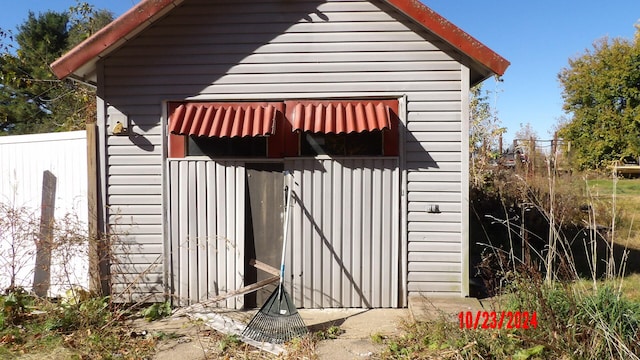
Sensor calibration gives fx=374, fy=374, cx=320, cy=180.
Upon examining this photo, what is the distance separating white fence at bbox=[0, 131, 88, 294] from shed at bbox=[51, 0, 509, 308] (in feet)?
1.13

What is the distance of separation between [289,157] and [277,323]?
1840 mm

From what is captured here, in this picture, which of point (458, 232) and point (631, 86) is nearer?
point (458, 232)

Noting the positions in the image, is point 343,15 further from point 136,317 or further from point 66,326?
point 66,326

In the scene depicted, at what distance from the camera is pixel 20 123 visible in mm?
16203

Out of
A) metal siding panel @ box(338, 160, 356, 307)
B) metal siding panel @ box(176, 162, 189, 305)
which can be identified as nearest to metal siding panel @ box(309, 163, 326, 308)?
metal siding panel @ box(338, 160, 356, 307)

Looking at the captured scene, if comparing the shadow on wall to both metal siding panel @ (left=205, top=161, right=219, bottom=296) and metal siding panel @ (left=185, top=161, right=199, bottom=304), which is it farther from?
metal siding panel @ (left=205, top=161, right=219, bottom=296)

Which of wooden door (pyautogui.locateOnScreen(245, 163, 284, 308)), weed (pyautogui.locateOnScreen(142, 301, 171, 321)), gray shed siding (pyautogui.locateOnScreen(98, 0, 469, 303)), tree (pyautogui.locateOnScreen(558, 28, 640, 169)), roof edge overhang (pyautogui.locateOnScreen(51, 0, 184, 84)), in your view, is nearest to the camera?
roof edge overhang (pyautogui.locateOnScreen(51, 0, 184, 84))

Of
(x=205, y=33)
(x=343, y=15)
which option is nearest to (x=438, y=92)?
(x=343, y=15)

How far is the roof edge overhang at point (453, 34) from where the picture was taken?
13.4ft

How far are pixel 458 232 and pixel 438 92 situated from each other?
65.6 inches

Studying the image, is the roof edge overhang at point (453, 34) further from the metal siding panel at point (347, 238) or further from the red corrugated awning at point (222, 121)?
the red corrugated awning at point (222, 121)

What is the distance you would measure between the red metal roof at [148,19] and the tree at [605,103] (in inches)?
753

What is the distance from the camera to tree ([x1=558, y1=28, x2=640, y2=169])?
19859 mm
